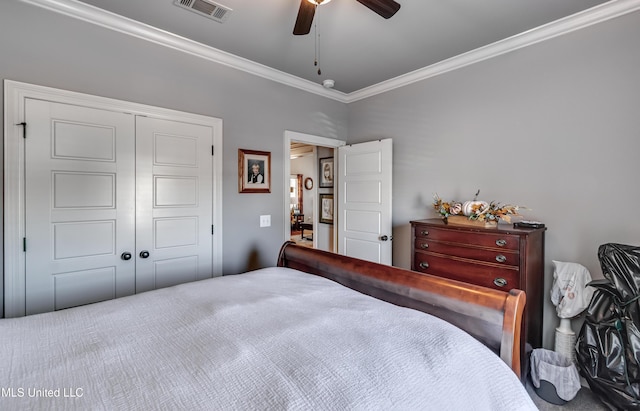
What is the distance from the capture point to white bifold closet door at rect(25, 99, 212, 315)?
201 centimetres

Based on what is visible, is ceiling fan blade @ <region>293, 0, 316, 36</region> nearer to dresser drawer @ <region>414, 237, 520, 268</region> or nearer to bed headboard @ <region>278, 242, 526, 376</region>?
bed headboard @ <region>278, 242, 526, 376</region>

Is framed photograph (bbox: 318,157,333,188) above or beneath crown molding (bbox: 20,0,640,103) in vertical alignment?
beneath

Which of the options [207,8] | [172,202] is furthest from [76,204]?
[207,8]

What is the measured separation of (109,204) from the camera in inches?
88.7

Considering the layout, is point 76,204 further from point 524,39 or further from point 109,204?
point 524,39

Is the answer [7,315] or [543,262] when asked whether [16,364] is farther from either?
[543,262]

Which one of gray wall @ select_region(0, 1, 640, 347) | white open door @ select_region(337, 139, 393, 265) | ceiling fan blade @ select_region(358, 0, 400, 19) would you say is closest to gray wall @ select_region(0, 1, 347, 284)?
gray wall @ select_region(0, 1, 640, 347)

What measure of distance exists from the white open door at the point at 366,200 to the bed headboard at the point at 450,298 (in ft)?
5.19

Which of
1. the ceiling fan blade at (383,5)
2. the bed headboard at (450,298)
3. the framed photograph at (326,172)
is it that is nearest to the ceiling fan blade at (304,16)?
the ceiling fan blade at (383,5)

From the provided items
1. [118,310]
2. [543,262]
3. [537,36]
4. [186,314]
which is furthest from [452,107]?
[118,310]

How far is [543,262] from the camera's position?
2.39 meters

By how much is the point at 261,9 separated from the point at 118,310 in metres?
2.09

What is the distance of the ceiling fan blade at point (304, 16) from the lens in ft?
5.47

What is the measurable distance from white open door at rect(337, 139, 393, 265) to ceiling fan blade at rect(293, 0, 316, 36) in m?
1.76
